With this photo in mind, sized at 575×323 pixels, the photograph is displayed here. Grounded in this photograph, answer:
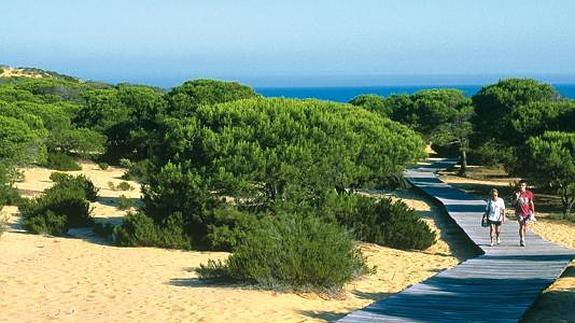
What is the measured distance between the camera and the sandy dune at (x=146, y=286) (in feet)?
37.2

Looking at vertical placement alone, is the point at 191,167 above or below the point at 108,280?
above

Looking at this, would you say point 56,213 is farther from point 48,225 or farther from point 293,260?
point 293,260

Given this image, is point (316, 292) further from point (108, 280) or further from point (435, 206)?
point (435, 206)

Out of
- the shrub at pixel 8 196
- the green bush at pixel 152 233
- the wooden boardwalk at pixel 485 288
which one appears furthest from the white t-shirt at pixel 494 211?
the shrub at pixel 8 196

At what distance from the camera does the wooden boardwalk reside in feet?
34.4

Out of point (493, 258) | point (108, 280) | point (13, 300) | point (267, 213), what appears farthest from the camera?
point (267, 213)

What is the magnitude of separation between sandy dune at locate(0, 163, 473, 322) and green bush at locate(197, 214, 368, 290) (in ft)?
0.90

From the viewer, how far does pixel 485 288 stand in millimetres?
12625

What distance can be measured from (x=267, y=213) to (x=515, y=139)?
16.5 metres

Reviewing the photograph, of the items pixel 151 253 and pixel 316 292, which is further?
pixel 151 253

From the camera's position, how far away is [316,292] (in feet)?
42.3

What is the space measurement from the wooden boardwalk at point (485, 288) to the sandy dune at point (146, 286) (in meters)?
0.84

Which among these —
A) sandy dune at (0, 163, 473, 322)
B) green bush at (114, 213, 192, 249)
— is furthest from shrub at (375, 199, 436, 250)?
green bush at (114, 213, 192, 249)

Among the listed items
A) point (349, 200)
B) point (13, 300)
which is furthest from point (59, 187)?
point (13, 300)
